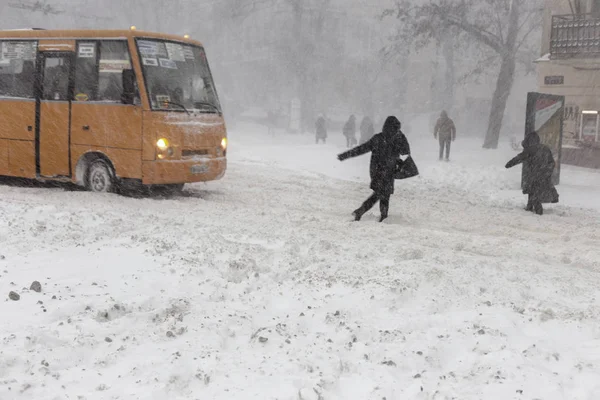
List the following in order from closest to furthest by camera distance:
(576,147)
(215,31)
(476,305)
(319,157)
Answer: (476,305) → (576,147) → (319,157) → (215,31)

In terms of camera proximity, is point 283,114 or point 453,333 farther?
point 283,114

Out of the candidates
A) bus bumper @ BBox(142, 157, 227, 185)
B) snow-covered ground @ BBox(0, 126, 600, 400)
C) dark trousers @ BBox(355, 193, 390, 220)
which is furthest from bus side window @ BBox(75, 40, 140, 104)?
dark trousers @ BBox(355, 193, 390, 220)

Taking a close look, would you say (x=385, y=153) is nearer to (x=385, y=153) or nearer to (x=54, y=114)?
(x=385, y=153)

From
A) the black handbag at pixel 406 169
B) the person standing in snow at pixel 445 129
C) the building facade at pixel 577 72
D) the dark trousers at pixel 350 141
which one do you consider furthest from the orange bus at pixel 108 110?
the dark trousers at pixel 350 141

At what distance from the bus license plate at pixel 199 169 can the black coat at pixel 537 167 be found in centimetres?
548

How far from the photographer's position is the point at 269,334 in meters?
5.02

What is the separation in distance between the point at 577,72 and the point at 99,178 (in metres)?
19.0

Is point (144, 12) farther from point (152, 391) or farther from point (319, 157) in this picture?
point (152, 391)

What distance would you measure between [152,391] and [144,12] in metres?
55.4

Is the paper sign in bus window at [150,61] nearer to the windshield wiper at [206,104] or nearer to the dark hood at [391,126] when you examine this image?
the windshield wiper at [206,104]

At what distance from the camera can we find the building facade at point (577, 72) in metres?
22.6

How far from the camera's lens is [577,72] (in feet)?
78.1

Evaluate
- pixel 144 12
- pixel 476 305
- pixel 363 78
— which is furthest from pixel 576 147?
pixel 144 12

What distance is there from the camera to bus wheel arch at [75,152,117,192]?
11.2 metres
